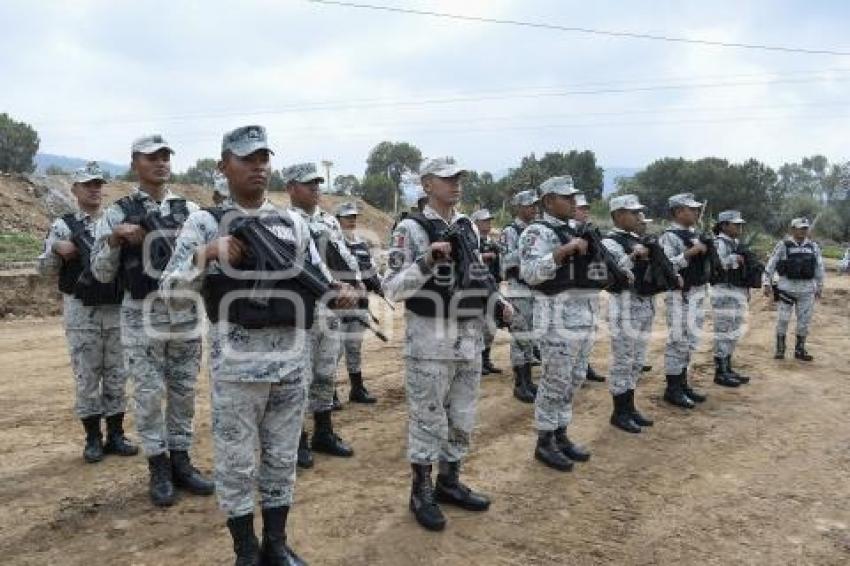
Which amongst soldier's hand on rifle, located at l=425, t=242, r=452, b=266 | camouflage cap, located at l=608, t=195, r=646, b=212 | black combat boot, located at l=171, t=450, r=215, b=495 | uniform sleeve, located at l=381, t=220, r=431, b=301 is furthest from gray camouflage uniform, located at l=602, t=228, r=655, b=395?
black combat boot, located at l=171, t=450, r=215, b=495

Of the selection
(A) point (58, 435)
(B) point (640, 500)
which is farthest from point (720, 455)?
(A) point (58, 435)

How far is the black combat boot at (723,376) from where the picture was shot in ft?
28.3

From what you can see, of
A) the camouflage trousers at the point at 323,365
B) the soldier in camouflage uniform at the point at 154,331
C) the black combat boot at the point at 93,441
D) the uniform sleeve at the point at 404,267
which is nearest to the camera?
the uniform sleeve at the point at 404,267

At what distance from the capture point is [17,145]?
46031 mm

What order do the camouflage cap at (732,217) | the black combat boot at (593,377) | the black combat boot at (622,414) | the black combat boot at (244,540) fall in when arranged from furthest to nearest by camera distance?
1. the camouflage cap at (732,217)
2. the black combat boot at (593,377)
3. the black combat boot at (622,414)
4. the black combat boot at (244,540)

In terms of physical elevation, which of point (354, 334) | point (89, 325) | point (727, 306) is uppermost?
point (89, 325)

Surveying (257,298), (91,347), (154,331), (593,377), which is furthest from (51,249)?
(593,377)

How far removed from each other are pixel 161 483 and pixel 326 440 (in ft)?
4.71

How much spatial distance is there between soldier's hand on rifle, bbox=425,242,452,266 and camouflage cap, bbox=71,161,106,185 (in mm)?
2862

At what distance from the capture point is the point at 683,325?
761cm

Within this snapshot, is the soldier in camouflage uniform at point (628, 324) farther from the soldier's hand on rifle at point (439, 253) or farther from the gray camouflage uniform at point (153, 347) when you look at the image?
the gray camouflage uniform at point (153, 347)

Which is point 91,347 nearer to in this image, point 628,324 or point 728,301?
point 628,324

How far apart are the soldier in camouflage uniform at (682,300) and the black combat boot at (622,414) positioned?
125 centimetres

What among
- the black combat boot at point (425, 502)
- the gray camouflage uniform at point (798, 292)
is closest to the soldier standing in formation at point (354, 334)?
the black combat boot at point (425, 502)
